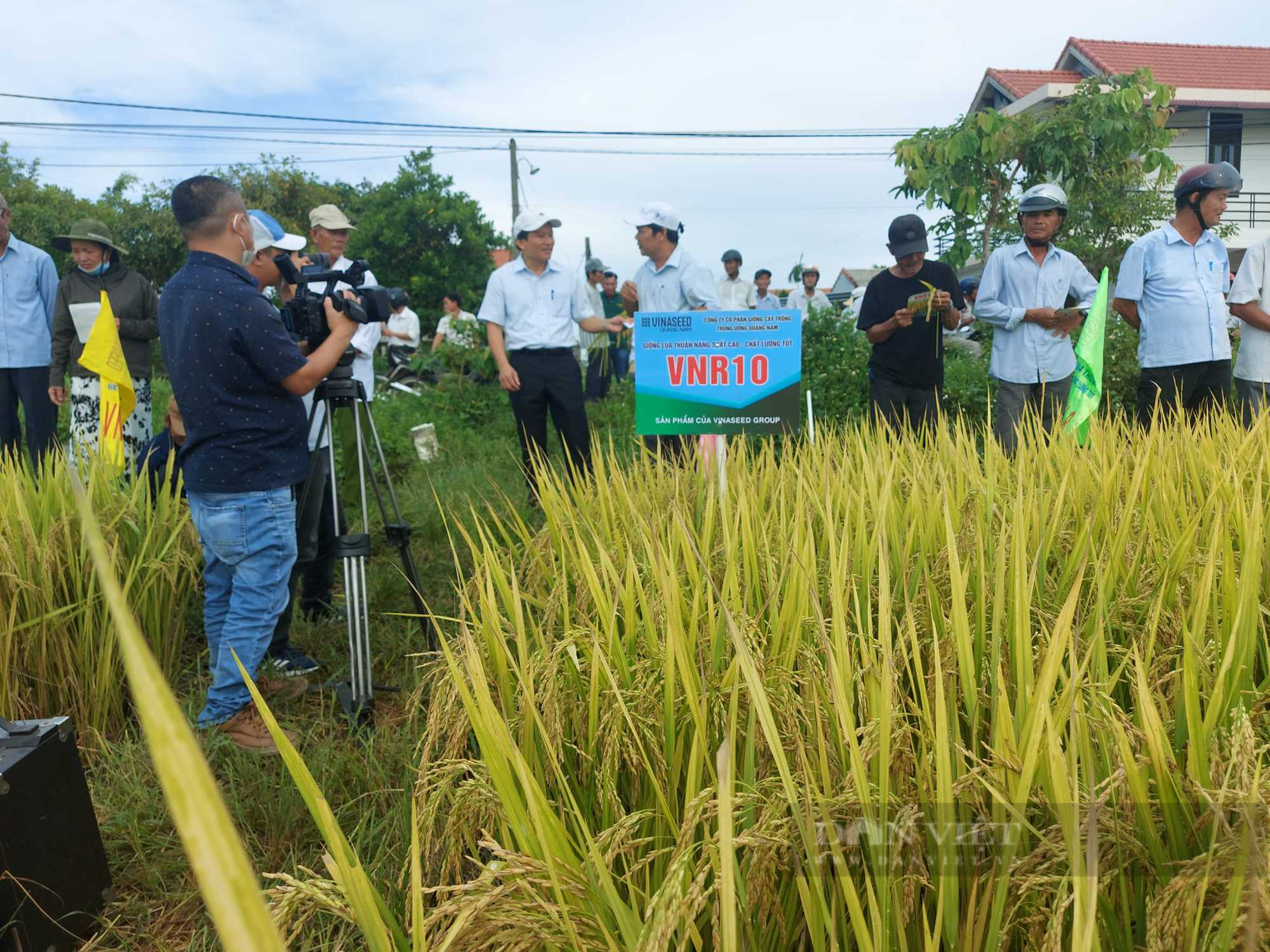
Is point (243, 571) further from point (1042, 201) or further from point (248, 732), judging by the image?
point (1042, 201)

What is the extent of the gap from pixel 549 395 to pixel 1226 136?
2553 cm

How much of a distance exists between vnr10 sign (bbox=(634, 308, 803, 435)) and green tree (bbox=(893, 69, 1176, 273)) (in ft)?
20.5

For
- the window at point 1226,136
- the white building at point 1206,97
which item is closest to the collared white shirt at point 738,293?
the white building at point 1206,97

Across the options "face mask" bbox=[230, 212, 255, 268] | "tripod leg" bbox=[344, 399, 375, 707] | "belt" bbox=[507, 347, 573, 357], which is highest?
"face mask" bbox=[230, 212, 255, 268]

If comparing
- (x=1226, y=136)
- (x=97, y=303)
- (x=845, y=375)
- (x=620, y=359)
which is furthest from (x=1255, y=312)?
(x=1226, y=136)

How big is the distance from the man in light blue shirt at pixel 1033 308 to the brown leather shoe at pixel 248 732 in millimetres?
3797

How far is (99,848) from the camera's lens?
6.59 ft

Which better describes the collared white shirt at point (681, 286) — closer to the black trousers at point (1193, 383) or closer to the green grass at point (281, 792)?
the green grass at point (281, 792)

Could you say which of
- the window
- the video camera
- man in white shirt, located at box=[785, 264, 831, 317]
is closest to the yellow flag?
the video camera

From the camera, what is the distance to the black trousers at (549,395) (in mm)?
5512

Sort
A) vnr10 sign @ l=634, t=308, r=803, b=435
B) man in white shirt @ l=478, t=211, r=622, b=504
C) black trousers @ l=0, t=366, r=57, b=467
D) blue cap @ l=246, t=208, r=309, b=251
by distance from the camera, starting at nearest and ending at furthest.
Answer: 1. blue cap @ l=246, t=208, r=309, b=251
2. vnr10 sign @ l=634, t=308, r=803, b=435
3. black trousers @ l=0, t=366, r=57, b=467
4. man in white shirt @ l=478, t=211, r=622, b=504

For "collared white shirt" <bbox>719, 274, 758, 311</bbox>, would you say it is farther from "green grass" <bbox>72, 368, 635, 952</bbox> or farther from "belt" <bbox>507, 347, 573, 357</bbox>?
"green grass" <bbox>72, 368, 635, 952</bbox>

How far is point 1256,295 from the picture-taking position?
15.4 feet

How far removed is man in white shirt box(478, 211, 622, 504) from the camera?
549 centimetres
